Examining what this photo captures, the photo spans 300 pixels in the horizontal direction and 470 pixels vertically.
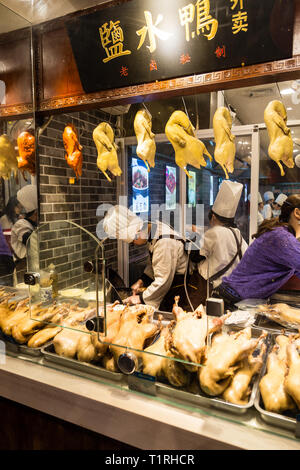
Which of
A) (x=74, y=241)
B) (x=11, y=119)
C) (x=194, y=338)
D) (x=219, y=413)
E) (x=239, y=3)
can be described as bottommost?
(x=219, y=413)

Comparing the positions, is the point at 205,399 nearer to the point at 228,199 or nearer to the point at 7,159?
the point at 228,199

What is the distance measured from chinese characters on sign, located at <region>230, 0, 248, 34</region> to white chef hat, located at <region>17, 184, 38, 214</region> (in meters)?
1.90

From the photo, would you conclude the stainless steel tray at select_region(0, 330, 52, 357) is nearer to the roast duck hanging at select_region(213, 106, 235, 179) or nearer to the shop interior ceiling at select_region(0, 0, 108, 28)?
the roast duck hanging at select_region(213, 106, 235, 179)

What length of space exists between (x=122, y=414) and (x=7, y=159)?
214 centimetres

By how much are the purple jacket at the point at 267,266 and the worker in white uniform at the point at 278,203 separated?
0.13 m

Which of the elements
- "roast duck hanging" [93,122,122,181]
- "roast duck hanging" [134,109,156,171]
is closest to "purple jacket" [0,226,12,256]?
"roast duck hanging" [93,122,122,181]

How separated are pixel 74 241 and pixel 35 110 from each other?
1503 mm

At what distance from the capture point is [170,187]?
2.77 metres

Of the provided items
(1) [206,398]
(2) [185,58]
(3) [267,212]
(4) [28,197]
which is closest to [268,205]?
(3) [267,212]

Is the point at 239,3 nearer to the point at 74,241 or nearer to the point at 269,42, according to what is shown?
the point at 269,42

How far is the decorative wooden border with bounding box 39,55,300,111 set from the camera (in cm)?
171

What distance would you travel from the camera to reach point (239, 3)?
1637 mm
